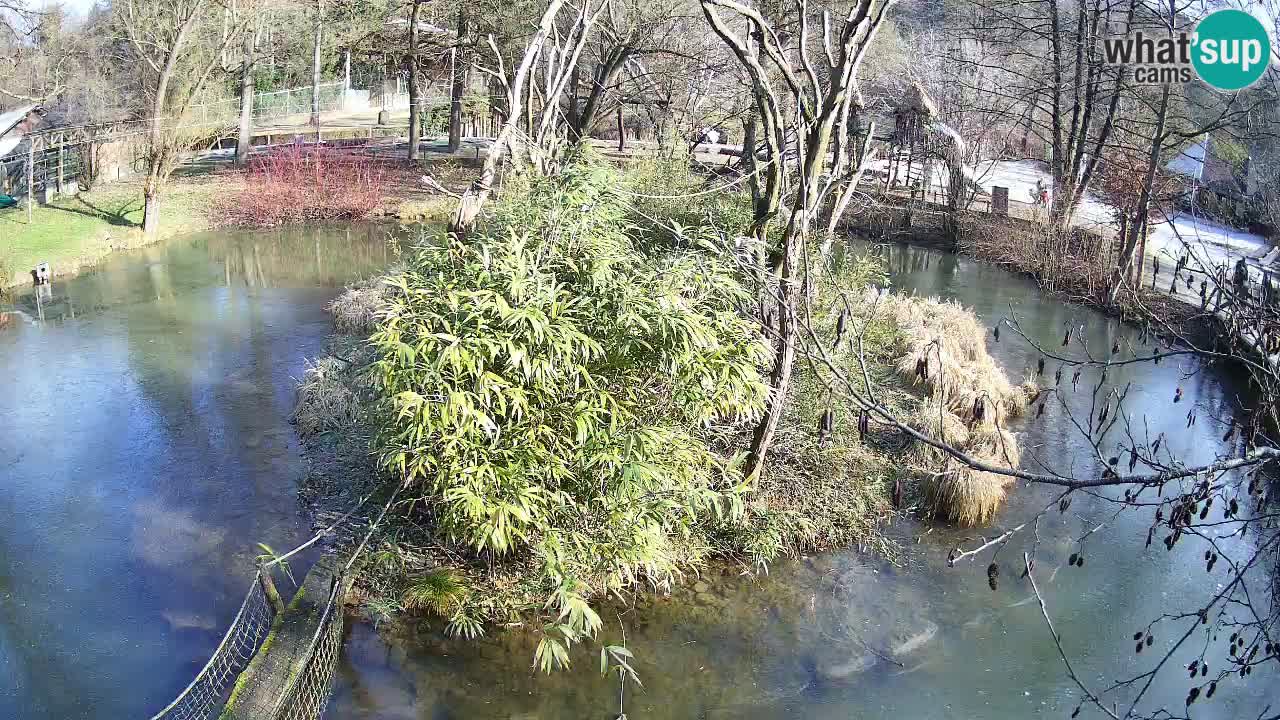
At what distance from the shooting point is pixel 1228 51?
364 inches

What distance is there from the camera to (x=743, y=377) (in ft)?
21.3

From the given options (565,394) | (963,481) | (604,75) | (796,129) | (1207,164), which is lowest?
(963,481)

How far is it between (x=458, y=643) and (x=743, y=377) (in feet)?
8.16

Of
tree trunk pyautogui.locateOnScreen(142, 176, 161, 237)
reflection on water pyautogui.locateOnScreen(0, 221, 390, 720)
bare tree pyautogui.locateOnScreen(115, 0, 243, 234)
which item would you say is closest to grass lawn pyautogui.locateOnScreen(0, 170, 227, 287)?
tree trunk pyautogui.locateOnScreen(142, 176, 161, 237)

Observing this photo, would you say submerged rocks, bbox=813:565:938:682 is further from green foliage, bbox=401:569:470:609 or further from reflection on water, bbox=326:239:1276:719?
green foliage, bbox=401:569:470:609

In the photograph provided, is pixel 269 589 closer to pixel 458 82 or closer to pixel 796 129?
pixel 796 129

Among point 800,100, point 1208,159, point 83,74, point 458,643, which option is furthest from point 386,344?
point 83,74

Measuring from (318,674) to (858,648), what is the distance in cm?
335

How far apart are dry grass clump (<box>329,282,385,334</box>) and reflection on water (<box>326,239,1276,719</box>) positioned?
5.96 m

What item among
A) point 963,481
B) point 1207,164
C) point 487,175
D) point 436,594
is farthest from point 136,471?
point 1207,164

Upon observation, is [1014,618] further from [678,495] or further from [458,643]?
[458,643]

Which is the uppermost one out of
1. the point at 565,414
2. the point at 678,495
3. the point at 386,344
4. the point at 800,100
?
the point at 800,100

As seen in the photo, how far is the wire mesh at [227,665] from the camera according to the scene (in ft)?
17.5

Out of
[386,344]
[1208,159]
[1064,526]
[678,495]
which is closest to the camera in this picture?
[386,344]
